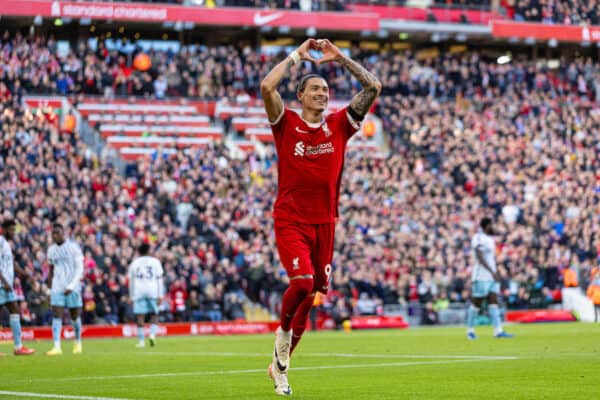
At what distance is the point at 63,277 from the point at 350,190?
69.7ft

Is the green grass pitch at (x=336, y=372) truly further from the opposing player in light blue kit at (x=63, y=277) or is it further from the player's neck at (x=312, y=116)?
the player's neck at (x=312, y=116)

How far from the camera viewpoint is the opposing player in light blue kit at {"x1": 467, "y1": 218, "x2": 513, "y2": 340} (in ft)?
79.9

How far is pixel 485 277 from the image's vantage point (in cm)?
2478

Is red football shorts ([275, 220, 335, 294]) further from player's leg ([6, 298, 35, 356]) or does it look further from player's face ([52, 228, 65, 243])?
player's face ([52, 228, 65, 243])

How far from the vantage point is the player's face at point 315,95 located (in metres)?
11.1

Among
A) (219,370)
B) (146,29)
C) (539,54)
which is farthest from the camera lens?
(539,54)

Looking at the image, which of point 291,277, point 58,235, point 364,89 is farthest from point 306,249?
point 58,235

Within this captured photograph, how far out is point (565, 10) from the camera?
5694 centimetres

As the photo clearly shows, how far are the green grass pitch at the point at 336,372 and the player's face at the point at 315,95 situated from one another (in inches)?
103

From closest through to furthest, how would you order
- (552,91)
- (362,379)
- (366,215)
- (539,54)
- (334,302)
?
(362,379) < (334,302) < (366,215) < (552,91) < (539,54)

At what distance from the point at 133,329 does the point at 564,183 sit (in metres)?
Answer: 20.4

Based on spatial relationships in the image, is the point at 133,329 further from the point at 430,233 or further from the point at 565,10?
the point at 565,10

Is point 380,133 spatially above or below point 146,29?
below

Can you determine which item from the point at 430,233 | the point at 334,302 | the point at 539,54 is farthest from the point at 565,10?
the point at 334,302
